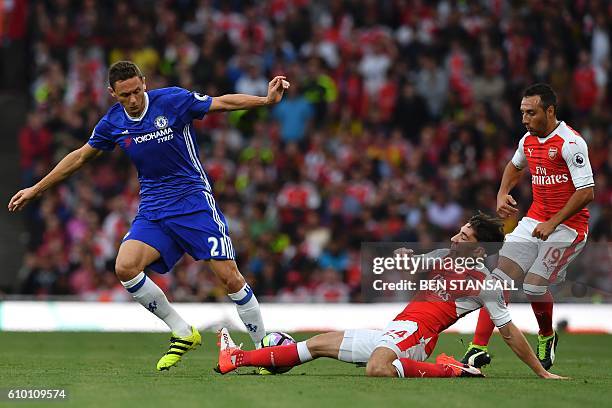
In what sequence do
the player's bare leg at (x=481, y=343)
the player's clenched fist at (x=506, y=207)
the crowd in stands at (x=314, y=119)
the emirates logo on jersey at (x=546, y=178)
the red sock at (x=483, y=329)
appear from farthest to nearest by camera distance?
the crowd in stands at (x=314, y=119), the emirates logo on jersey at (x=546, y=178), the player's clenched fist at (x=506, y=207), the red sock at (x=483, y=329), the player's bare leg at (x=481, y=343)

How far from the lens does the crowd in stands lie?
60.7 feet

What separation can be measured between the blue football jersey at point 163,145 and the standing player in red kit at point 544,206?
2587 mm

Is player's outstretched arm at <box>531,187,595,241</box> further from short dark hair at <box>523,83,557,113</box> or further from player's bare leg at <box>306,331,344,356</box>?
player's bare leg at <box>306,331,344,356</box>

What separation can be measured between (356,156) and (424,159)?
3.38 feet

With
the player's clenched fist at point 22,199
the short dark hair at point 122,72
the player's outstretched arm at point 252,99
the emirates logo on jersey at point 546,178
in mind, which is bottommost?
the player's clenched fist at point 22,199

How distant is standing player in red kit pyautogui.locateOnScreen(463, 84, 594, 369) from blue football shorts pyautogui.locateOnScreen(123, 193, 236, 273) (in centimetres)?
219

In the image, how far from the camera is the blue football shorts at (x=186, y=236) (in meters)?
Answer: 10.2

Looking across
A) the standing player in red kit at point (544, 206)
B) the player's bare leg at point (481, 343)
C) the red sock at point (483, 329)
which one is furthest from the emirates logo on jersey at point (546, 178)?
the red sock at point (483, 329)

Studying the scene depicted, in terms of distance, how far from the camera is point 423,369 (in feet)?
31.2

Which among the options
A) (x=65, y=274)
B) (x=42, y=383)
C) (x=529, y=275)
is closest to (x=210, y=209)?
(x=42, y=383)

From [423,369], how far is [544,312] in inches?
73.9

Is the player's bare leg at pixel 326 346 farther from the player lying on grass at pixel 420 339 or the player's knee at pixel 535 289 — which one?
the player's knee at pixel 535 289

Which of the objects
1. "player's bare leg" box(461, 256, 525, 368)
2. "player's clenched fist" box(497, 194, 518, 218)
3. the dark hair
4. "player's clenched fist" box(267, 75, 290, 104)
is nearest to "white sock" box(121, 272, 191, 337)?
"player's clenched fist" box(267, 75, 290, 104)

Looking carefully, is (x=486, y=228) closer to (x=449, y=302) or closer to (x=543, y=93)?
(x=449, y=302)
